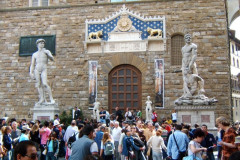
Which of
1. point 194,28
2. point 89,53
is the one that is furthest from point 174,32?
point 89,53

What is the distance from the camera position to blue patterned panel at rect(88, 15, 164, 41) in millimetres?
18156

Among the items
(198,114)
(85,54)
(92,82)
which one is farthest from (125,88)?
(198,114)

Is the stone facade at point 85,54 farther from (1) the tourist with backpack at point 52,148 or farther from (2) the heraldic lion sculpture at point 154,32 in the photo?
(1) the tourist with backpack at point 52,148

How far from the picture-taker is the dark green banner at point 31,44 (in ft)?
63.2

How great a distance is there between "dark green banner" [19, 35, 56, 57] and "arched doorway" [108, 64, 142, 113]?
163 inches

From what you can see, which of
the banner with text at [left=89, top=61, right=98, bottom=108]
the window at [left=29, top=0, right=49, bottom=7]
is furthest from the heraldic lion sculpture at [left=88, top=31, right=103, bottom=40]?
the window at [left=29, top=0, right=49, bottom=7]

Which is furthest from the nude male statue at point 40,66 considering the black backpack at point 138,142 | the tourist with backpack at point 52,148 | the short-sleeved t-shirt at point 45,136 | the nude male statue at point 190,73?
the black backpack at point 138,142

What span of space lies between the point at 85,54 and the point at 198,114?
333 inches

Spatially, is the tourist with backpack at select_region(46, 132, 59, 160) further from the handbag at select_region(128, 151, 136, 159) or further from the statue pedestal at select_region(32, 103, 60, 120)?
the statue pedestal at select_region(32, 103, 60, 120)

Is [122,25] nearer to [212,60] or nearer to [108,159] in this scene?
[212,60]

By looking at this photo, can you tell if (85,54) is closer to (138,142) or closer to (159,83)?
(159,83)

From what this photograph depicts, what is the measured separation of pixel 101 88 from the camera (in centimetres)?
1828

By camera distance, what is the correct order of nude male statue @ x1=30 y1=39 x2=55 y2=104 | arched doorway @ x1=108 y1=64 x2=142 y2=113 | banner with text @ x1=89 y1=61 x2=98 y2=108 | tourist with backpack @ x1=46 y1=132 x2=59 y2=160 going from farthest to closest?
1. banner with text @ x1=89 y1=61 x2=98 y2=108
2. arched doorway @ x1=108 y1=64 x2=142 y2=113
3. nude male statue @ x1=30 y1=39 x2=55 y2=104
4. tourist with backpack @ x1=46 y1=132 x2=59 y2=160

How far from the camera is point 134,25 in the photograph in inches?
722
